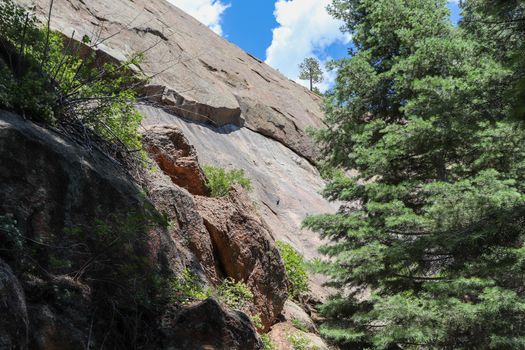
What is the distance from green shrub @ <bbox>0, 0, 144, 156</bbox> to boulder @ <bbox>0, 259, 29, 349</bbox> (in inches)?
83.8

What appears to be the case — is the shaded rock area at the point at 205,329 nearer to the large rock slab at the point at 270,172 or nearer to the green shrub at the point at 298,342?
the green shrub at the point at 298,342

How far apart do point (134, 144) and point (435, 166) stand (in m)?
6.43

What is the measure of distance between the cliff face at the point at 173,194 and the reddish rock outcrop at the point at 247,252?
22 mm

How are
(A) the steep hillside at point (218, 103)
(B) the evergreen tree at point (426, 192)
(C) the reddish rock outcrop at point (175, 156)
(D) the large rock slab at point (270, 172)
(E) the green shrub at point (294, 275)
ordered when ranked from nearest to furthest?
(B) the evergreen tree at point (426, 192) → (C) the reddish rock outcrop at point (175, 156) → (E) the green shrub at point (294, 275) → (D) the large rock slab at point (270, 172) → (A) the steep hillside at point (218, 103)

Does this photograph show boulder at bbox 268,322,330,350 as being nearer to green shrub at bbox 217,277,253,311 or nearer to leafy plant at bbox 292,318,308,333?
leafy plant at bbox 292,318,308,333

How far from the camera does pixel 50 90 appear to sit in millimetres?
5105

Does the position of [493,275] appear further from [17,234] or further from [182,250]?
[17,234]

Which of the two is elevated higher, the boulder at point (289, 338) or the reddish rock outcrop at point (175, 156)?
the reddish rock outcrop at point (175, 156)

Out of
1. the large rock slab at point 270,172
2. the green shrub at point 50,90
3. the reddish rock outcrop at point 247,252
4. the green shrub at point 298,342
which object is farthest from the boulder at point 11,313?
the large rock slab at point 270,172

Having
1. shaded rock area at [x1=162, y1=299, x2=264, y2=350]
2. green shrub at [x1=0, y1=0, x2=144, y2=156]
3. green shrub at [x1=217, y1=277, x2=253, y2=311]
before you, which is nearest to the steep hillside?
green shrub at [x1=217, y1=277, x2=253, y2=311]

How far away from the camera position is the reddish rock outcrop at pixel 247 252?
26.4 feet

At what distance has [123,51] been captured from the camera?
52.1 ft

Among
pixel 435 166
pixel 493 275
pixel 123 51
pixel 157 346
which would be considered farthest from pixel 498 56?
pixel 123 51

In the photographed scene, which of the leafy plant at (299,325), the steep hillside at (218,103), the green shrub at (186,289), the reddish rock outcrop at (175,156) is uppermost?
the steep hillside at (218,103)
